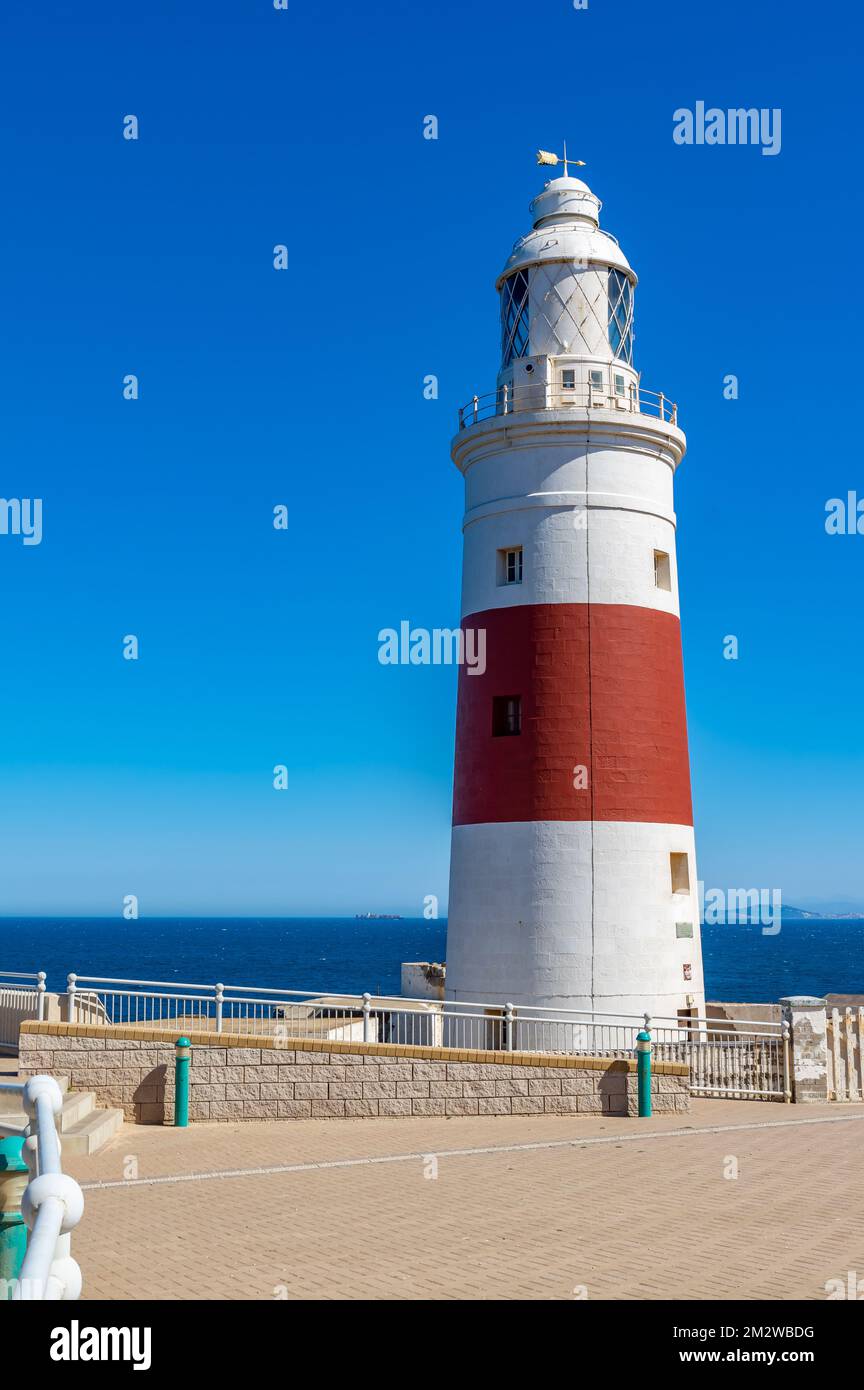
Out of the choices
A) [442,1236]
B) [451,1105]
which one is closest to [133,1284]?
[442,1236]

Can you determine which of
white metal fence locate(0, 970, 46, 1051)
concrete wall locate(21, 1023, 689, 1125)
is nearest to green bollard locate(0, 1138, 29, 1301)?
concrete wall locate(21, 1023, 689, 1125)

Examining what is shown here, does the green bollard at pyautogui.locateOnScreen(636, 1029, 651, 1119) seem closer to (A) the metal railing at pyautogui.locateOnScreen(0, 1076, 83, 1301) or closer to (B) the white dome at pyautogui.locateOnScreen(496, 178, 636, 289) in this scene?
(A) the metal railing at pyautogui.locateOnScreen(0, 1076, 83, 1301)

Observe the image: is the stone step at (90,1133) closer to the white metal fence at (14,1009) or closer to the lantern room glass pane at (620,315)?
the white metal fence at (14,1009)

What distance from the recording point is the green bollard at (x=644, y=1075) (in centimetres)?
1641

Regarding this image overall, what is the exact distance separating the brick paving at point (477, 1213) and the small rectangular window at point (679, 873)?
6.07 meters

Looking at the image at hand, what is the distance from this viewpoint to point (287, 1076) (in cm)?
1606

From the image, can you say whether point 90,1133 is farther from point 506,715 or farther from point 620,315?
point 620,315

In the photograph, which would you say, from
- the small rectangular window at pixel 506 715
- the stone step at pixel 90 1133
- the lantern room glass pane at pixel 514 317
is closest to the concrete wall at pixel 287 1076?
the stone step at pixel 90 1133

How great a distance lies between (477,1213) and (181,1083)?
6.19 metres

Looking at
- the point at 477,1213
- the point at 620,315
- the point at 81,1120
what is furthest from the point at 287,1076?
the point at 620,315

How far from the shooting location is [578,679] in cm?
2091

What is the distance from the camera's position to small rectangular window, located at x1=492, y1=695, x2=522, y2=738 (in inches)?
842
